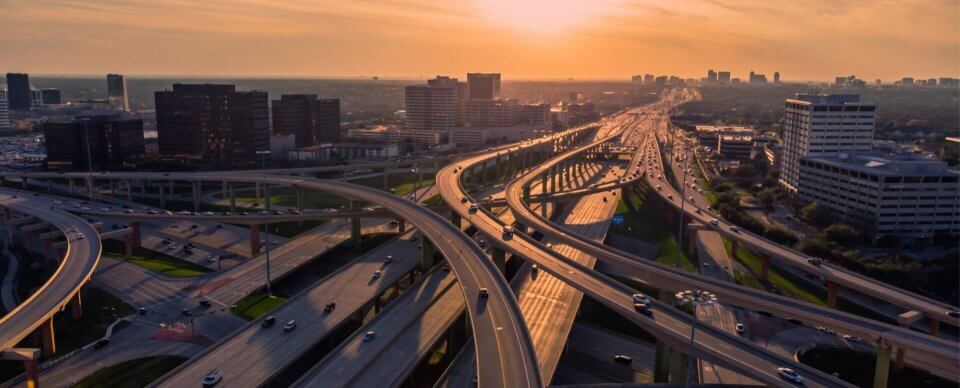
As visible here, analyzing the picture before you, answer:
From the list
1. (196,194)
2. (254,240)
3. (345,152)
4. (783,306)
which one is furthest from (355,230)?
(345,152)

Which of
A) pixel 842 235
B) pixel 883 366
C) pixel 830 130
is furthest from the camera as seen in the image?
pixel 830 130

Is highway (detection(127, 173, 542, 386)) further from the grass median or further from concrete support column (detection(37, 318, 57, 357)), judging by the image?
the grass median

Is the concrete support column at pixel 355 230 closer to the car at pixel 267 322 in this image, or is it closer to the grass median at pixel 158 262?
the grass median at pixel 158 262

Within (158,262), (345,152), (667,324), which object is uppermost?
(345,152)

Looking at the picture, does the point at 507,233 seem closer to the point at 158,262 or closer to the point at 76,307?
the point at 76,307

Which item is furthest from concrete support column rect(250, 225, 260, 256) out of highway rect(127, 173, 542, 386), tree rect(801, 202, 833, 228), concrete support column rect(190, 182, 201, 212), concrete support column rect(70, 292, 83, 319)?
tree rect(801, 202, 833, 228)
